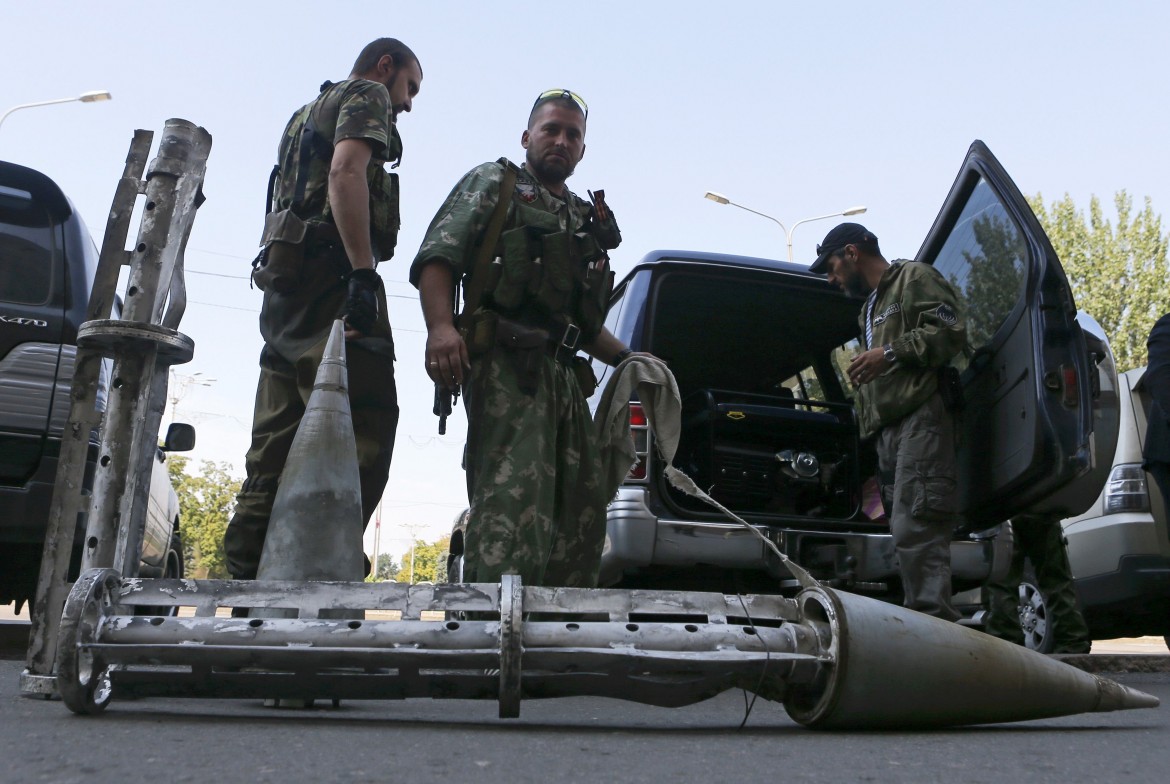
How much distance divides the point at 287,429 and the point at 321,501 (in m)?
0.52

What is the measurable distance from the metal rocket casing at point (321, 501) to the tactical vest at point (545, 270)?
65 centimetres

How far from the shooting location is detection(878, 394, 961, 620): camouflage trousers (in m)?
4.33

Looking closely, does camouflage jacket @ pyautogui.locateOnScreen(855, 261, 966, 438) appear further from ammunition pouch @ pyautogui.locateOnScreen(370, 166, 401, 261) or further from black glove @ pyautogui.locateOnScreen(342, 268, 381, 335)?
black glove @ pyautogui.locateOnScreen(342, 268, 381, 335)

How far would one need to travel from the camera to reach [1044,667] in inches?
103

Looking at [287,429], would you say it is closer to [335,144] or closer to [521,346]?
[521,346]

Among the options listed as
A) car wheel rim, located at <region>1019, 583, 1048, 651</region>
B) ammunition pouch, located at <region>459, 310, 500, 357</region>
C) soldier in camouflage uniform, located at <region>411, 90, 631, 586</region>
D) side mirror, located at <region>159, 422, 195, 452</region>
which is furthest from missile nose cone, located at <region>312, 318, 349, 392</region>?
car wheel rim, located at <region>1019, 583, 1048, 651</region>

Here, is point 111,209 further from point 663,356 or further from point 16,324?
point 663,356

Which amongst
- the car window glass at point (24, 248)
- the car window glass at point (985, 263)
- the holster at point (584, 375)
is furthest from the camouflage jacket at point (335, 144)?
the car window glass at point (985, 263)

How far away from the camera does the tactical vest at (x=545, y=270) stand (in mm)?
3406

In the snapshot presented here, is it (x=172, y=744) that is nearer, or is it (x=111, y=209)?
(x=172, y=744)

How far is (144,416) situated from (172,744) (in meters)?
1.05

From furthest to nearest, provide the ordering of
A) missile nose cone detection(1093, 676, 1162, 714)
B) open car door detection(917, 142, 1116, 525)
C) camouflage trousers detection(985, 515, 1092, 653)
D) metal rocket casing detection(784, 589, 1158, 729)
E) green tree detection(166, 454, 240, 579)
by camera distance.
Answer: green tree detection(166, 454, 240, 579) → camouflage trousers detection(985, 515, 1092, 653) → open car door detection(917, 142, 1116, 525) → missile nose cone detection(1093, 676, 1162, 714) → metal rocket casing detection(784, 589, 1158, 729)

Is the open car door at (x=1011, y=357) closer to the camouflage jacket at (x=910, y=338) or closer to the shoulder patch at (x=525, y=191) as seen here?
the camouflage jacket at (x=910, y=338)

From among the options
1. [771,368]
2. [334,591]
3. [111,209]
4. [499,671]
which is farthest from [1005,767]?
[771,368]
